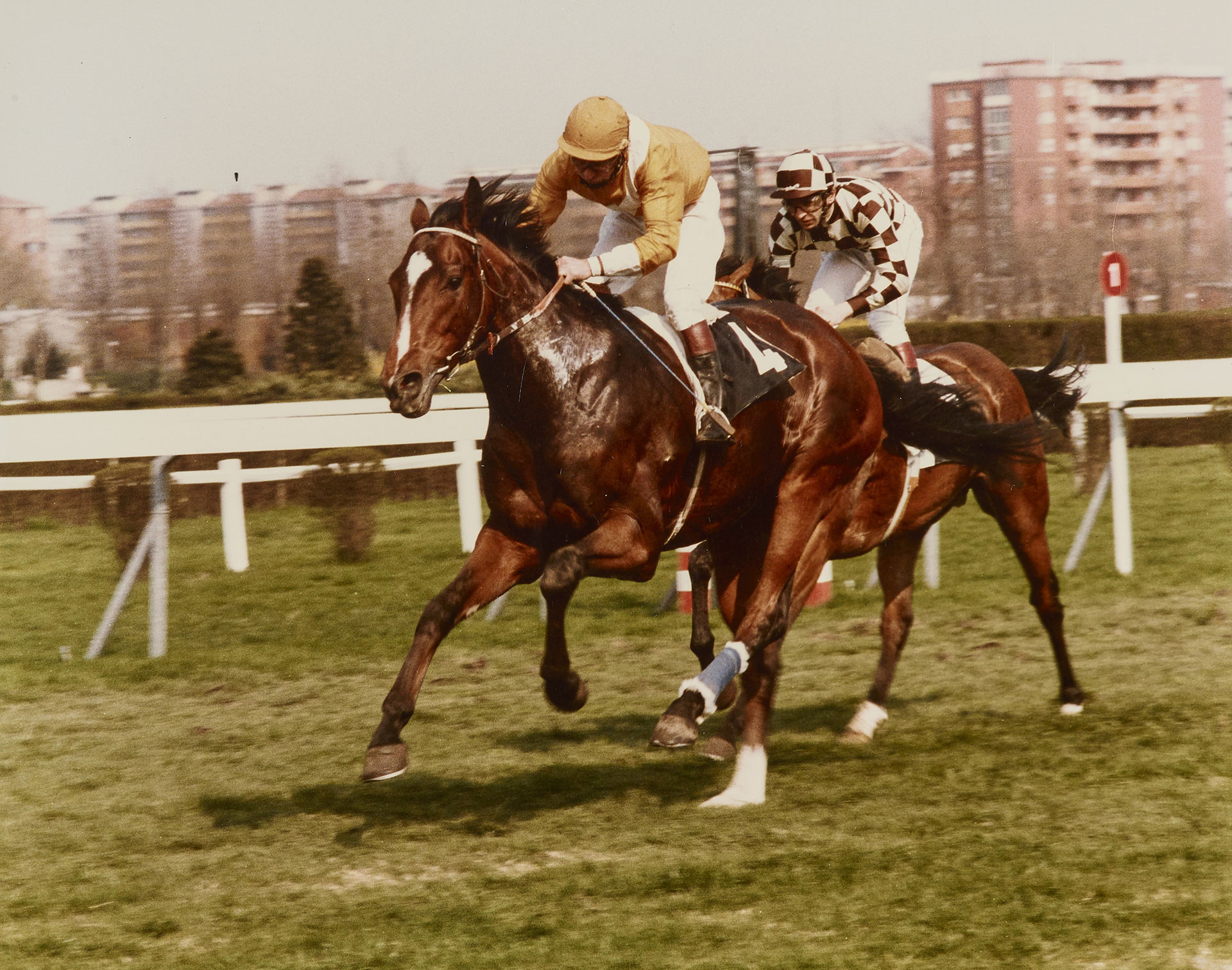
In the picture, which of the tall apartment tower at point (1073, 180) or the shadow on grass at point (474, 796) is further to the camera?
the tall apartment tower at point (1073, 180)

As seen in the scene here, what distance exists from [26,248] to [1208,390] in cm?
1752

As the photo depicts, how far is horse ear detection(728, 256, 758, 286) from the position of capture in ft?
17.5

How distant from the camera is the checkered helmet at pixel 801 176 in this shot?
4.85 metres

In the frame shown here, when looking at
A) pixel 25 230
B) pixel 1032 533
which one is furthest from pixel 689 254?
pixel 25 230

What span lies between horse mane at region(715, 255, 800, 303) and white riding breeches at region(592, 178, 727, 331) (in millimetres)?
757

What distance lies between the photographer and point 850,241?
201 inches

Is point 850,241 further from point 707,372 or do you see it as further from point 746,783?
point 746,783

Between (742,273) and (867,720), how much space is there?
174cm

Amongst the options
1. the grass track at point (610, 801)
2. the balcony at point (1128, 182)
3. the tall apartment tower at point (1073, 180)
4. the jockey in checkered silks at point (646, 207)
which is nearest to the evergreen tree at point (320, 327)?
the grass track at point (610, 801)

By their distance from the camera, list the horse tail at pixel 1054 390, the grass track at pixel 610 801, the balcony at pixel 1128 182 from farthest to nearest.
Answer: the balcony at pixel 1128 182, the horse tail at pixel 1054 390, the grass track at pixel 610 801

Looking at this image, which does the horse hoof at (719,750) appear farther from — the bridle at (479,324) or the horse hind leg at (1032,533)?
the bridle at (479,324)

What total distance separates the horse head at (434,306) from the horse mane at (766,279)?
5.45 feet

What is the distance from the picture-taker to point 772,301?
4805 millimetres

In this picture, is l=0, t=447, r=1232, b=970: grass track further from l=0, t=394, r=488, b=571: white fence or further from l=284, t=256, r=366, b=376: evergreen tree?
l=284, t=256, r=366, b=376: evergreen tree
